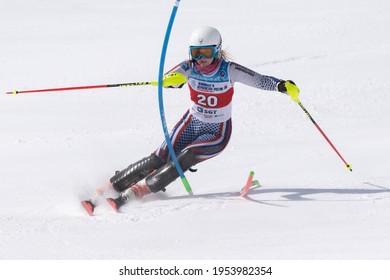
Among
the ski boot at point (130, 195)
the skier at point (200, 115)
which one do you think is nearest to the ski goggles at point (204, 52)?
the skier at point (200, 115)

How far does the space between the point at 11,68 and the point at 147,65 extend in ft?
8.08

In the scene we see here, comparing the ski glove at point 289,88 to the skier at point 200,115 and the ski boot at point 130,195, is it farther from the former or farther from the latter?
the ski boot at point 130,195

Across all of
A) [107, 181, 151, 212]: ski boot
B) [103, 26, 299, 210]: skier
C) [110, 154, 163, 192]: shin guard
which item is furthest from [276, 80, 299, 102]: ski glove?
[107, 181, 151, 212]: ski boot

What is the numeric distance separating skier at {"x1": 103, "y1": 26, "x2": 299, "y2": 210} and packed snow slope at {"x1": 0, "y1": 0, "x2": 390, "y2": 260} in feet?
0.74

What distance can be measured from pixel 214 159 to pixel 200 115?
147 centimetres

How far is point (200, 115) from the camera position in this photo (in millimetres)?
5973

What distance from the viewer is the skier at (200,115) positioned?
5699 millimetres

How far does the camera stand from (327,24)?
1341 centimetres

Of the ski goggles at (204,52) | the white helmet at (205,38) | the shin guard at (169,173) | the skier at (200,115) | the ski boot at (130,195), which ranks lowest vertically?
the ski boot at (130,195)

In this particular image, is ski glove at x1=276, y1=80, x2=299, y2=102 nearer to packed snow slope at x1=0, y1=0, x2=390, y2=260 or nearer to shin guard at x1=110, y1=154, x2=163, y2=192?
packed snow slope at x1=0, y1=0, x2=390, y2=260

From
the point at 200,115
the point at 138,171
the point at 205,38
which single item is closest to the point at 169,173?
the point at 138,171

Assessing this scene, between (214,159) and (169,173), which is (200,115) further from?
(214,159)

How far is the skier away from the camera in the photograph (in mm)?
5699

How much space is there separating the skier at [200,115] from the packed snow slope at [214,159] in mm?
226
